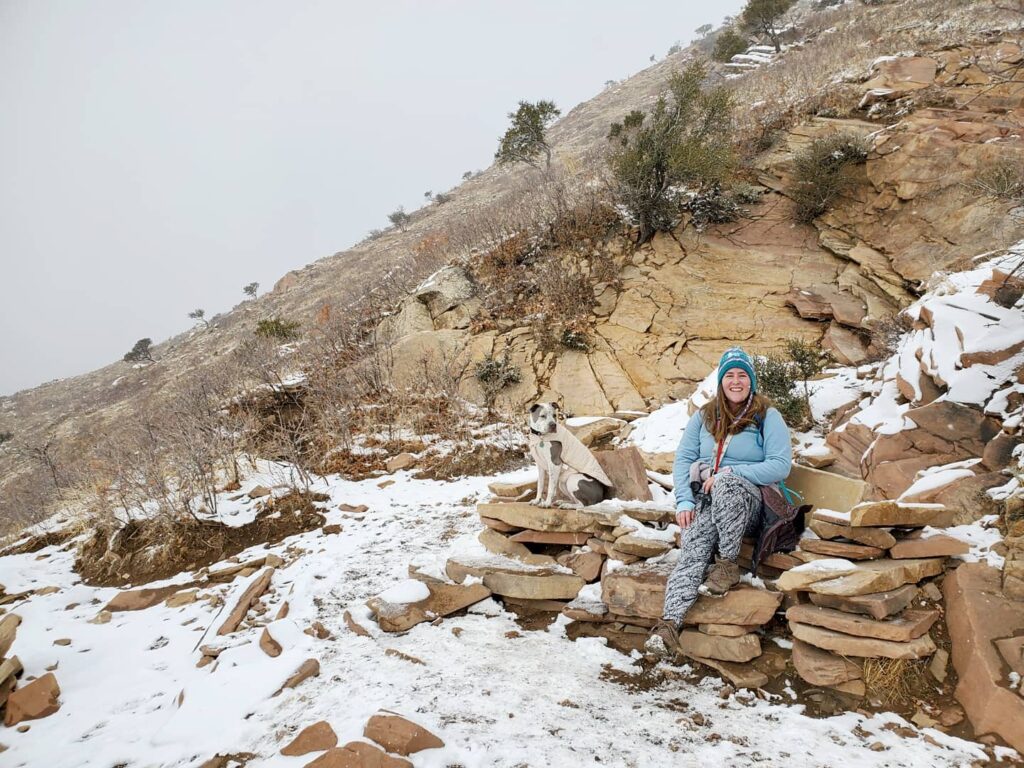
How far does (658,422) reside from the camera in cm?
766

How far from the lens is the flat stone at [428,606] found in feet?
11.9

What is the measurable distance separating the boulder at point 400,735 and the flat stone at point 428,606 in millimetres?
1250

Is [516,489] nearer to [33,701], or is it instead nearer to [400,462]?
[400,462]

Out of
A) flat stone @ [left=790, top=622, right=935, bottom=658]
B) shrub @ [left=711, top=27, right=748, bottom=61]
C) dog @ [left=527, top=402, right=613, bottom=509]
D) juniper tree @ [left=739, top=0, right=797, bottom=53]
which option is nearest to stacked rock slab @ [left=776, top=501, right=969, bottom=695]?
flat stone @ [left=790, top=622, right=935, bottom=658]

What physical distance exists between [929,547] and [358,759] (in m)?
3.37

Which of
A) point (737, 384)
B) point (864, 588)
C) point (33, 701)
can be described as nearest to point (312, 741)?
point (33, 701)

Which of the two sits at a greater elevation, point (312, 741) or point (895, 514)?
point (312, 741)

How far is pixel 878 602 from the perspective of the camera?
8.34 feet

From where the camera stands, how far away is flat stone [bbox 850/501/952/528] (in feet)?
9.05

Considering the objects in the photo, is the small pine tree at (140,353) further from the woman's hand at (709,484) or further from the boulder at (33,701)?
the woman's hand at (709,484)

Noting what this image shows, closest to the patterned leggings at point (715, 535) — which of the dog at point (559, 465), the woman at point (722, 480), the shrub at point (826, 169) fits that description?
the woman at point (722, 480)

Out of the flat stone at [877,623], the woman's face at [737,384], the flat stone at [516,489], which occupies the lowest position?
the flat stone at [877,623]

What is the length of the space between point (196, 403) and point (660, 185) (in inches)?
431

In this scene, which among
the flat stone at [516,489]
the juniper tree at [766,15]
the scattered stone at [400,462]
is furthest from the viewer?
the juniper tree at [766,15]
